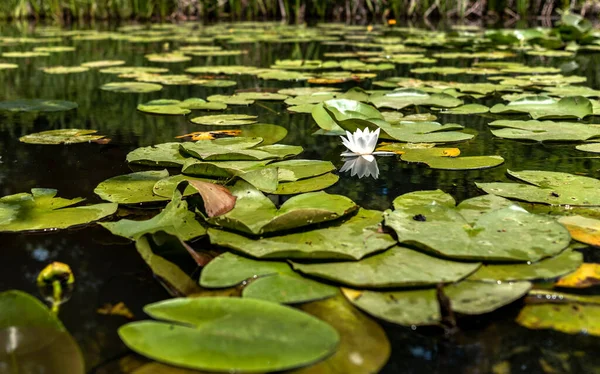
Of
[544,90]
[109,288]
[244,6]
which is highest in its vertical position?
[244,6]

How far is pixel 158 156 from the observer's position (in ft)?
4.83

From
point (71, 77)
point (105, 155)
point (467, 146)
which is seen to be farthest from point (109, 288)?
point (71, 77)

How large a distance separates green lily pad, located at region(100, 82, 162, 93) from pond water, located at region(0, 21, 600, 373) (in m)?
0.03

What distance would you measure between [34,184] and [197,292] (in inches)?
27.7

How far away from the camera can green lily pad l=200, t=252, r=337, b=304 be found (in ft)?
2.47

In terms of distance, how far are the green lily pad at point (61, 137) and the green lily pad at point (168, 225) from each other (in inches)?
30.9

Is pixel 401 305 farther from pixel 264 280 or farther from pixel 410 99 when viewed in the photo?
pixel 410 99

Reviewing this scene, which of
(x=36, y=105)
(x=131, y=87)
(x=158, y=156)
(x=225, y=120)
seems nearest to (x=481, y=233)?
(x=158, y=156)

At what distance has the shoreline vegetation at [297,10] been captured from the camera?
800cm

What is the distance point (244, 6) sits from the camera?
905 cm

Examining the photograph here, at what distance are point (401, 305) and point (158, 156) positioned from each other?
3.04 ft

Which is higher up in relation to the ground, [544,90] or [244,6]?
[244,6]

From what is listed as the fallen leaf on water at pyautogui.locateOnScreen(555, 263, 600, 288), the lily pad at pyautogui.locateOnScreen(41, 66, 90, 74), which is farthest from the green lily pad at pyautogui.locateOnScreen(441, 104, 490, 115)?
the lily pad at pyautogui.locateOnScreen(41, 66, 90, 74)

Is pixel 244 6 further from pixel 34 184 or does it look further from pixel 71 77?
pixel 34 184
